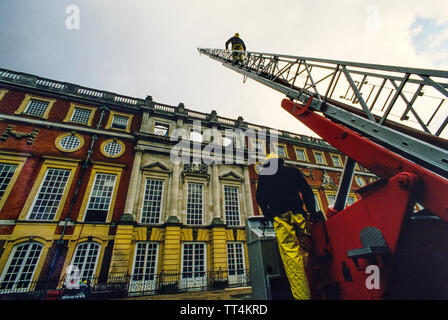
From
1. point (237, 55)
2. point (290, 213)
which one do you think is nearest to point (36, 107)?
point (237, 55)

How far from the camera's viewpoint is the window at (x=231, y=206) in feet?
49.3

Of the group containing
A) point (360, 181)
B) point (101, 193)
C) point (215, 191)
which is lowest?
point (101, 193)

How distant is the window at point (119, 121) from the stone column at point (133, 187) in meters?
2.96

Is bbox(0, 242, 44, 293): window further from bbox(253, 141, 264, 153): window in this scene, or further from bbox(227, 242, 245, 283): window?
bbox(253, 141, 264, 153): window

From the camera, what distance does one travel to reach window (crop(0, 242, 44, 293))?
9219mm

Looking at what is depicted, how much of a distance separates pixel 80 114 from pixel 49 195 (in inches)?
263

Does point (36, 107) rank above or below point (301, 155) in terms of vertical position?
below

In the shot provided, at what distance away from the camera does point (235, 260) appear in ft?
44.0

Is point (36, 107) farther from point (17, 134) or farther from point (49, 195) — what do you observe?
point (49, 195)

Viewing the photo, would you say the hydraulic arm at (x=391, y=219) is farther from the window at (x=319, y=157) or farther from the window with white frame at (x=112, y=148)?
the window at (x=319, y=157)

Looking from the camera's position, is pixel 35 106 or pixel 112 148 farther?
pixel 112 148

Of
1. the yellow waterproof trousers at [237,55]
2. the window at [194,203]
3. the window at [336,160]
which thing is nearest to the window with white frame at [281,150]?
the window at [336,160]
